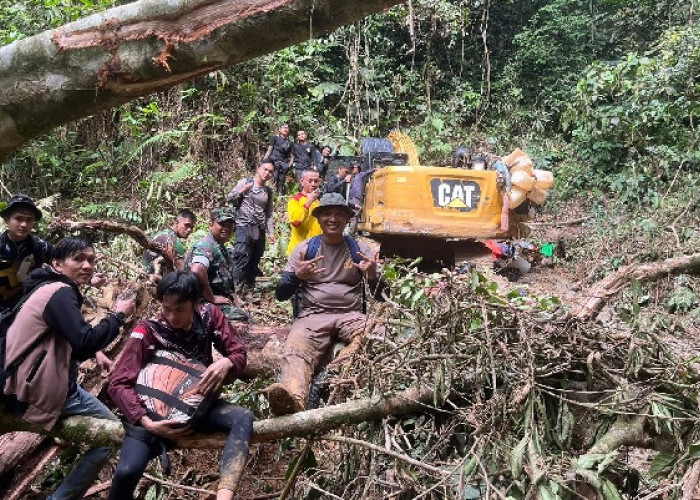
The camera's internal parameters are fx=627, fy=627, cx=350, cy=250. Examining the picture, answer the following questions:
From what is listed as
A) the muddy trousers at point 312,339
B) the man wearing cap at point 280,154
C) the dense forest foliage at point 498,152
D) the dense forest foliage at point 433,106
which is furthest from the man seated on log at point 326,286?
the man wearing cap at point 280,154

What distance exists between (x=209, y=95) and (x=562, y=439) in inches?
547

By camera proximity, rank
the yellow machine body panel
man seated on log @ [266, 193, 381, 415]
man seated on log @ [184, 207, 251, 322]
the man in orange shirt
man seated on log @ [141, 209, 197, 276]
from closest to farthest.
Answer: man seated on log @ [266, 193, 381, 415]
man seated on log @ [184, 207, 251, 322]
man seated on log @ [141, 209, 197, 276]
the man in orange shirt
the yellow machine body panel

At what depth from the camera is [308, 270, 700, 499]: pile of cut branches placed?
9.71 feet

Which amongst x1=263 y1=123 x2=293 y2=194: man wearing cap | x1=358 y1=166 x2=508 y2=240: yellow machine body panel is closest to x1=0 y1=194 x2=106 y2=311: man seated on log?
x1=358 y1=166 x2=508 y2=240: yellow machine body panel

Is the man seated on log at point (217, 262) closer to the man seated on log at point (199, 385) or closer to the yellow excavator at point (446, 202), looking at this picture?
the man seated on log at point (199, 385)

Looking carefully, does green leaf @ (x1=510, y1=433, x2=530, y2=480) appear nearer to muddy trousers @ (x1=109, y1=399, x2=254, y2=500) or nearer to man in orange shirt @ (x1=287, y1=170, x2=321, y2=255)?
muddy trousers @ (x1=109, y1=399, x2=254, y2=500)

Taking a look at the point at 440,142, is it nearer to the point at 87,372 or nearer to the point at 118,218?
the point at 118,218

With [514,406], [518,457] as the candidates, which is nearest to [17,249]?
[514,406]

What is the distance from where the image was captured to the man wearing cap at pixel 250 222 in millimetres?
8148

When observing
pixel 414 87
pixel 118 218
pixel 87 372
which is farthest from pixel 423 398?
pixel 414 87

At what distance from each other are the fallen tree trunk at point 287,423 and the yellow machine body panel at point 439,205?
496 cm

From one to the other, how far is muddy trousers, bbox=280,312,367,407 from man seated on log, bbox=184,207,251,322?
0.94 metres

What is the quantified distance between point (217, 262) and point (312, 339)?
1.30 m

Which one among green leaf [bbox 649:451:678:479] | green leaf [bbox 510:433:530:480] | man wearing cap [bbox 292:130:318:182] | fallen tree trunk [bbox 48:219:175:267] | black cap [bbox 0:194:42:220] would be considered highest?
black cap [bbox 0:194:42:220]
